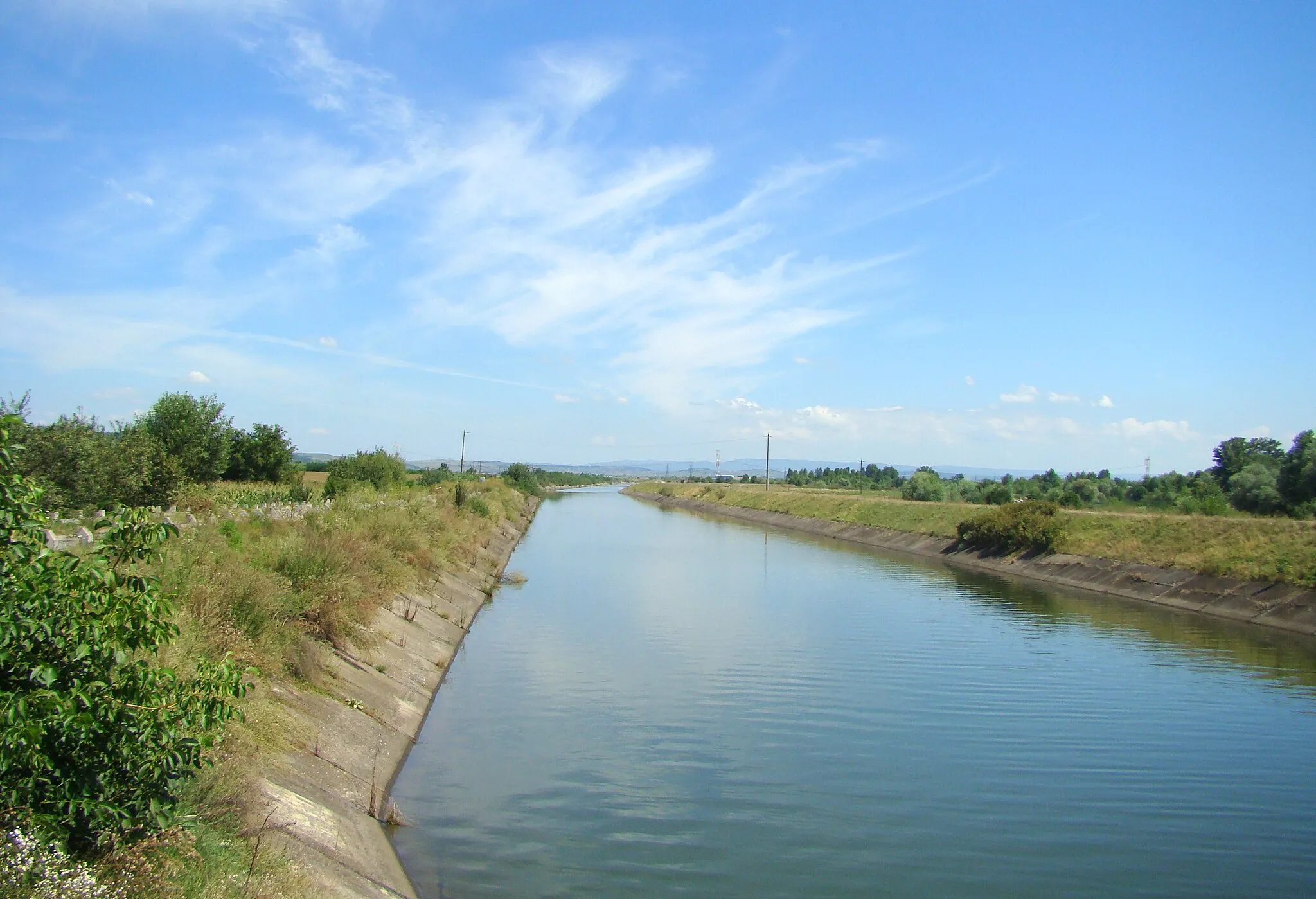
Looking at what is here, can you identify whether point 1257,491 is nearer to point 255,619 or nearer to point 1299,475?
point 1299,475

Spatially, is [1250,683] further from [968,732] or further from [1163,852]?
[1163,852]

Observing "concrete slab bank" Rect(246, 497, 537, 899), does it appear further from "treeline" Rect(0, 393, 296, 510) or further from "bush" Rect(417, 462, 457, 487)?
"bush" Rect(417, 462, 457, 487)

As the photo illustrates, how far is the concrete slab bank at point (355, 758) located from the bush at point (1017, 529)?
27.8 m

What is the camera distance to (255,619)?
32.7 feet

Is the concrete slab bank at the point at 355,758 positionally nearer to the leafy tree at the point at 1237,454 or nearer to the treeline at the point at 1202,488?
the treeline at the point at 1202,488

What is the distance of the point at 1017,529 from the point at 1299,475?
13895 mm

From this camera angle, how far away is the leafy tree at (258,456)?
140ft

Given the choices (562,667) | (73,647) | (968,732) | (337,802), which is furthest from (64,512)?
(968,732)

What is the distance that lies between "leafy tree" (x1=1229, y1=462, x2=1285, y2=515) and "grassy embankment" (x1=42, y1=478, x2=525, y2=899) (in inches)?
1533

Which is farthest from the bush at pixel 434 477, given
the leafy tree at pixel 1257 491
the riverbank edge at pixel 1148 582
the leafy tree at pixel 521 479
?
the leafy tree at pixel 1257 491

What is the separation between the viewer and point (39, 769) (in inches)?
168

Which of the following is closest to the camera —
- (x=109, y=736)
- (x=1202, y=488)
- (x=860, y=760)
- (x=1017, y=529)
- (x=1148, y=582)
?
(x=109, y=736)

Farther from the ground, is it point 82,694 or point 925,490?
point 925,490

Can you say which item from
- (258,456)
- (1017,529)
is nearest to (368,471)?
(258,456)
